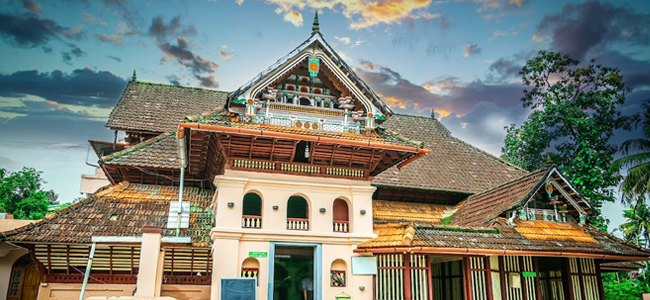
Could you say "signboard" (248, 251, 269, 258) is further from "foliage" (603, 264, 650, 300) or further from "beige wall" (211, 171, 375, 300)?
"foliage" (603, 264, 650, 300)

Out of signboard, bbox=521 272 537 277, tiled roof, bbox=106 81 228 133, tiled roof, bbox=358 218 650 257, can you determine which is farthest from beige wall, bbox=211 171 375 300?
tiled roof, bbox=106 81 228 133

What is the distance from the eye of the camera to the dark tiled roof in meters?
17.3

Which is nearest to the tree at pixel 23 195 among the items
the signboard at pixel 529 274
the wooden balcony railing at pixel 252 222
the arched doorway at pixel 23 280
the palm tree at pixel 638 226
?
the arched doorway at pixel 23 280

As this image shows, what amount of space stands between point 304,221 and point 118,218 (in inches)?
229

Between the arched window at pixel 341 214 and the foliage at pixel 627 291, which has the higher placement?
the arched window at pixel 341 214

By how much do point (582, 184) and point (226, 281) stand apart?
18.4m

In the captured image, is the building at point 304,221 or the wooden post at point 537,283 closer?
the building at point 304,221

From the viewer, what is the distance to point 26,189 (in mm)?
35000

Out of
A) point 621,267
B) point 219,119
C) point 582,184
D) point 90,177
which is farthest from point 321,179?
point 90,177

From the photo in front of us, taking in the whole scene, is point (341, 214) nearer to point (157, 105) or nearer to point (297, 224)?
point (297, 224)

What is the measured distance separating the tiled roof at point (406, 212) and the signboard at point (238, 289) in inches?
224

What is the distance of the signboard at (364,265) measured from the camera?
15.4 metres

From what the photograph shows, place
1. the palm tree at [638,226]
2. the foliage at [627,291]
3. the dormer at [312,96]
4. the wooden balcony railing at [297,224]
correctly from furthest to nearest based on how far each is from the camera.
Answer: the palm tree at [638,226] < the foliage at [627,291] < the dormer at [312,96] < the wooden balcony railing at [297,224]

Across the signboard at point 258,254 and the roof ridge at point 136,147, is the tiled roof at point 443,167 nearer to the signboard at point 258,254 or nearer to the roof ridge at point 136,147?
the signboard at point 258,254
